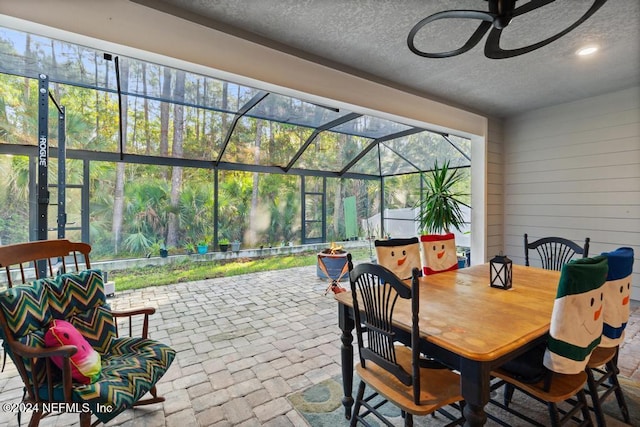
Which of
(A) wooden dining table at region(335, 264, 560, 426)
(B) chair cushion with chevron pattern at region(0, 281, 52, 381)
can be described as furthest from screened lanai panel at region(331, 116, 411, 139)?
(B) chair cushion with chevron pattern at region(0, 281, 52, 381)

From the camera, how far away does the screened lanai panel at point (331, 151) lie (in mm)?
6914

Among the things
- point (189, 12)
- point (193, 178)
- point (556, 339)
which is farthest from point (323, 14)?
point (193, 178)

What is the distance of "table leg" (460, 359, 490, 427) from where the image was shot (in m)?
1.27

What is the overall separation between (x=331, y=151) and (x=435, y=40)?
4.60 meters

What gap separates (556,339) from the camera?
1433 mm

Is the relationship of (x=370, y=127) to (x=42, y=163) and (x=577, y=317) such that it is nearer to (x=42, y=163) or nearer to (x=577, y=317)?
(x=42, y=163)

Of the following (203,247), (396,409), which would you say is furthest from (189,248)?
(396,409)

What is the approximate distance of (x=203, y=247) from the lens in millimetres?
6527

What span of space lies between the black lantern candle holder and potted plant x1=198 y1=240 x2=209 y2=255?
18.8 ft

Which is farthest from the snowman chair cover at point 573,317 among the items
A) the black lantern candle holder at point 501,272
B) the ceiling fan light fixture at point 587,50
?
the ceiling fan light fixture at point 587,50

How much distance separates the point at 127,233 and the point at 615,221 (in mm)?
7787

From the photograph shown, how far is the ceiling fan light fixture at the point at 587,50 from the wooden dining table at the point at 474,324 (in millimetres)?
2225

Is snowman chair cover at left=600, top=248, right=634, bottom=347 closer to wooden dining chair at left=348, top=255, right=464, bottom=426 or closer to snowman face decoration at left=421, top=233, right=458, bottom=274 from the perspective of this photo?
wooden dining chair at left=348, top=255, right=464, bottom=426

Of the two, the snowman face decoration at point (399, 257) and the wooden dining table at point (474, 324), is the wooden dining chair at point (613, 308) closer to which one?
the wooden dining table at point (474, 324)
